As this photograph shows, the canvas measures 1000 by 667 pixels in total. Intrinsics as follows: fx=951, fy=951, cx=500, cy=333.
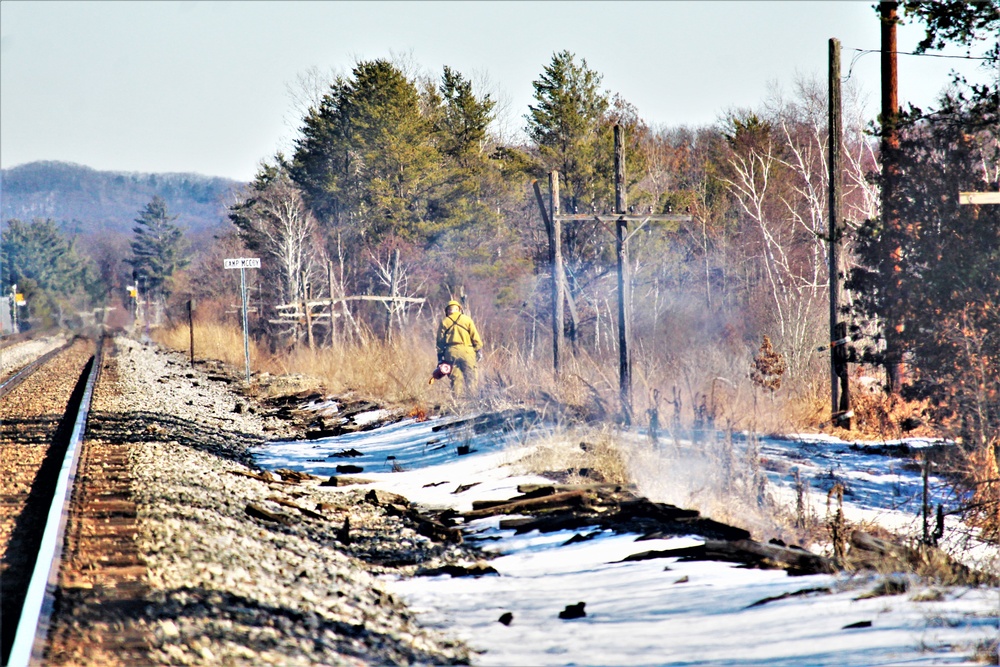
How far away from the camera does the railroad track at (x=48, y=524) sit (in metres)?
5.28

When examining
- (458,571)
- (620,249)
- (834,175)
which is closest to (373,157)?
(620,249)

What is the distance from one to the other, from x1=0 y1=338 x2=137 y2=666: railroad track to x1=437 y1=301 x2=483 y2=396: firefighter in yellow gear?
18.7 feet

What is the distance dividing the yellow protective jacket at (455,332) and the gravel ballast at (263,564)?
4434 millimetres

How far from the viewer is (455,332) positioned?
16.0 m

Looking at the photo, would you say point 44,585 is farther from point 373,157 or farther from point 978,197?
point 373,157

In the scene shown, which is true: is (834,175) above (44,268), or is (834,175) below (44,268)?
below

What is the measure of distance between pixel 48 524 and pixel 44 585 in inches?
74.9

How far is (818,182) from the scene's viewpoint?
123 feet

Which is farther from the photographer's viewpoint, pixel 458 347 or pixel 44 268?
pixel 44 268

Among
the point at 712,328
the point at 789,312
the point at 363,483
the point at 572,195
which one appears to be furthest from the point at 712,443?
the point at 572,195

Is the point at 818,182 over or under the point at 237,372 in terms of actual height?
over

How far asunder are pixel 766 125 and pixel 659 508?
1430 inches

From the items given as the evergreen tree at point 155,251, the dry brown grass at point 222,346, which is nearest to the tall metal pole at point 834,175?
the dry brown grass at point 222,346

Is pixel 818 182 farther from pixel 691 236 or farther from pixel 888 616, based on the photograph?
pixel 888 616
